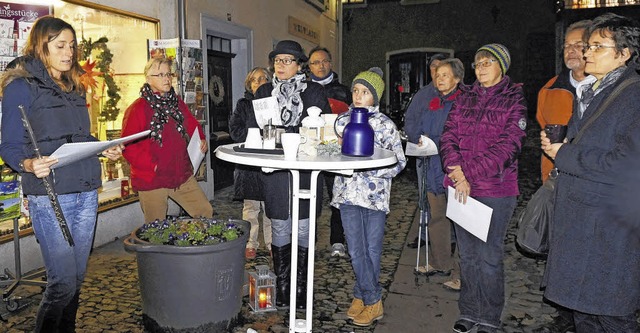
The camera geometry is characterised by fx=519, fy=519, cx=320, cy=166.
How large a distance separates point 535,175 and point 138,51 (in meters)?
7.64

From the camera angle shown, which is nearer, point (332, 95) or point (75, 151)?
point (75, 151)

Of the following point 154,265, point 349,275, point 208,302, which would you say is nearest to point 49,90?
point 154,265

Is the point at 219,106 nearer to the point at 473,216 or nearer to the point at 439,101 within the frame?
the point at 439,101

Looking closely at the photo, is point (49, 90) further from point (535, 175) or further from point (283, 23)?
point (535, 175)

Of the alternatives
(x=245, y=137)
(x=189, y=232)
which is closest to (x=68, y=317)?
(x=189, y=232)

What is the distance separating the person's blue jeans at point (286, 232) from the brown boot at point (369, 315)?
589 millimetres

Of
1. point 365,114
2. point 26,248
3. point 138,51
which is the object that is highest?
point 138,51

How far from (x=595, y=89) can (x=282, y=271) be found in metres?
2.22

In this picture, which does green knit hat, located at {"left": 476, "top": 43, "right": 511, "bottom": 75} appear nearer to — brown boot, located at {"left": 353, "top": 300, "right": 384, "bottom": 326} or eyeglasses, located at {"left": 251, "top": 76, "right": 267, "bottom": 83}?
brown boot, located at {"left": 353, "top": 300, "right": 384, "bottom": 326}

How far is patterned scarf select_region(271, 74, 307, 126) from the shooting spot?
3.41 m

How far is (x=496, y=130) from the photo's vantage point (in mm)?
2992

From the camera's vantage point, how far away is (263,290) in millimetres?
3553

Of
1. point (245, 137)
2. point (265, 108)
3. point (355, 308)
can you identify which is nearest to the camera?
point (265, 108)

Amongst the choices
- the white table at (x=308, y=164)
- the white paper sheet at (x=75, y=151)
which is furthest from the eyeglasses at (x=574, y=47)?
the white paper sheet at (x=75, y=151)
